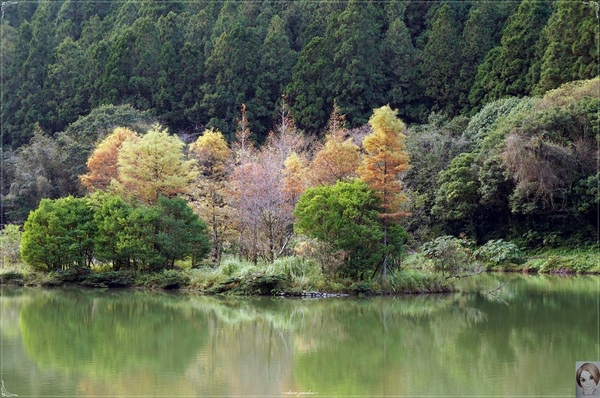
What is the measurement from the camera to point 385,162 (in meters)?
20.1

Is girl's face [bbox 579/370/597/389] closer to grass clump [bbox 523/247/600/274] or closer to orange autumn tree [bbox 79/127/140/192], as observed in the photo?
grass clump [bbox 523/247/600/274]

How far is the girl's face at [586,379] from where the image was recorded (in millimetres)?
5711

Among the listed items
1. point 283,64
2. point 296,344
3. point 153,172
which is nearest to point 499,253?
point 153,172

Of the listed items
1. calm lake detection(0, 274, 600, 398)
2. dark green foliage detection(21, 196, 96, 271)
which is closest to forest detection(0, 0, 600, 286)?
dark green foliage detection(21, 196, 96, 271)

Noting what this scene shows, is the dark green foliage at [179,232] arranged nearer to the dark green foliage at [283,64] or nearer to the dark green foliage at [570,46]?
the dark green foliage at [570,46]

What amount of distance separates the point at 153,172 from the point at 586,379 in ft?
66.1

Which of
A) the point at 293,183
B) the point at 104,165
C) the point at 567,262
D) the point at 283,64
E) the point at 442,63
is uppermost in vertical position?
the point at 283,64

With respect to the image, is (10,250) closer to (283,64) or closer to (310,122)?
(310,122)

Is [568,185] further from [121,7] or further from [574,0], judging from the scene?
[121,7]

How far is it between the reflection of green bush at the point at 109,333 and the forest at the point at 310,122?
2.96 metres

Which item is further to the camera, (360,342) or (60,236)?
(60,236)

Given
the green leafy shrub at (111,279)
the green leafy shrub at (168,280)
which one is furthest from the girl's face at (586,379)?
the green leafy shrub at (111,279)

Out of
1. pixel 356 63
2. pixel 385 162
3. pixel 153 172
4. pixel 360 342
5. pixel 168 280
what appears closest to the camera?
pixel 360 342

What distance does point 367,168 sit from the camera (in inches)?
790
